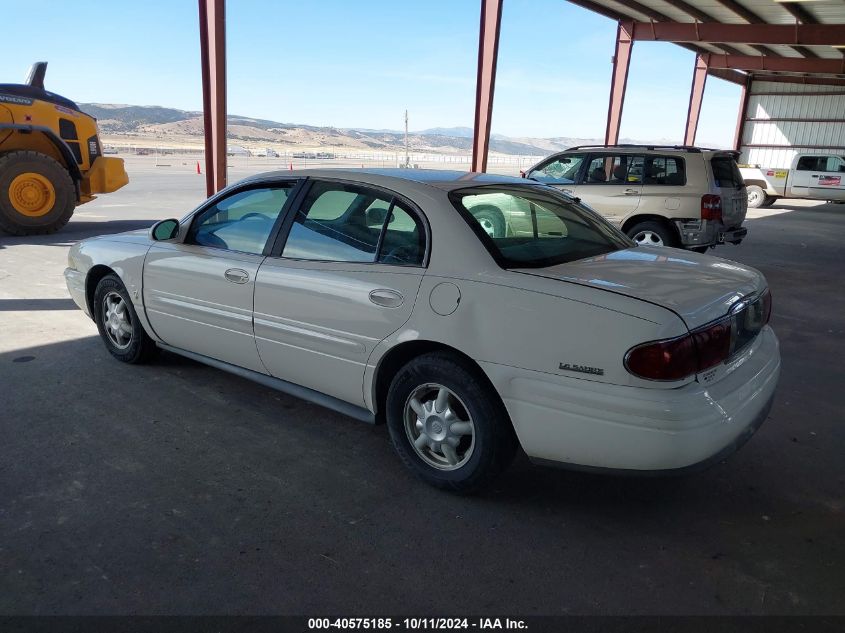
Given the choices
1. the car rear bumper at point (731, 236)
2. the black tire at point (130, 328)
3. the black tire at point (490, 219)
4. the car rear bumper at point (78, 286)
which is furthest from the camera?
the car rear bumper at point (731, 236)

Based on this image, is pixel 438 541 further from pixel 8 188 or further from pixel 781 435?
pixel 8 188

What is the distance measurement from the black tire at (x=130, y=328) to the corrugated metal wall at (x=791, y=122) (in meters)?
31.6

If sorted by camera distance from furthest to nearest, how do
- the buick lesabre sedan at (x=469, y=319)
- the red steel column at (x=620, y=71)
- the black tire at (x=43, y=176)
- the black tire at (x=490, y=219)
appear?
the red steel column at (x=620, y=71), the black tire at (x=43, y=176), the black tire at (x=490, y=219), the buick lesabre sedan at (x=469, y=319)

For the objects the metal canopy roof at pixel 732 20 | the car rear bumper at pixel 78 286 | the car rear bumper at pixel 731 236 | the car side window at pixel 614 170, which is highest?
the metal canopy roof at pixel 732 20

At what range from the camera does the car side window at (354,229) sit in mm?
3113

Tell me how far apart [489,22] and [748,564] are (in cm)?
1374

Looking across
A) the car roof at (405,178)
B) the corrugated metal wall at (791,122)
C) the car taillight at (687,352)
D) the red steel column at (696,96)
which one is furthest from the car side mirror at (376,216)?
the corrugated metal wall at (791,122)

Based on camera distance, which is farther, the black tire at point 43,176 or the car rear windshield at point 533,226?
the black tire at point 43,176

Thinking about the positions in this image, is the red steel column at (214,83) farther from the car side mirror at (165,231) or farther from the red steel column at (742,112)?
the red steel column at (742,112)

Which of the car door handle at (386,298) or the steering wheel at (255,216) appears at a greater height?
the steering wheel at (255,216)

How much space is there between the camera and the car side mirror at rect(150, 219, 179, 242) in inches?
165

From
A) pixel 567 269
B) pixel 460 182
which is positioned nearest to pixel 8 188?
pixel 460 182

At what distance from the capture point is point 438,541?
2674 millimetres

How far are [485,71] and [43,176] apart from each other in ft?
30.0
